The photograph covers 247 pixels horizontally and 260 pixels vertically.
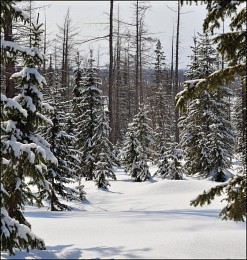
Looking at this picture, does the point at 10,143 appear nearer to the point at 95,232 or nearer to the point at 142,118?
the point at 95,232

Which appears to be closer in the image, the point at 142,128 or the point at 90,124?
the point at 90,124

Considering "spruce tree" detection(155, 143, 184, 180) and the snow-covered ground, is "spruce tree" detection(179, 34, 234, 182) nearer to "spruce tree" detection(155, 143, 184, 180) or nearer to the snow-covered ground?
"spruce tree" detection(155, 143, 184, 180)

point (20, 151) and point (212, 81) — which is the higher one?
point (212, 81)

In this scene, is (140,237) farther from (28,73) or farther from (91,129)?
(91,129)

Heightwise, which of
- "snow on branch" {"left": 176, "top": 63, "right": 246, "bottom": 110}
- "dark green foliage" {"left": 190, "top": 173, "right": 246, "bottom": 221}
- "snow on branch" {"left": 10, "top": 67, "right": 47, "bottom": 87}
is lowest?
"dark green foliage" {"left": 190, "top": 173, "right": 246, "bottom": 221}

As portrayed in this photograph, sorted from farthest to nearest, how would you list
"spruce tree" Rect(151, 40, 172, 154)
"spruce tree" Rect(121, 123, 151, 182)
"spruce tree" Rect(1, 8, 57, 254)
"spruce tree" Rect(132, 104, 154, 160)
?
"spruce tree" Rect(151, 40, 172, 154) → "spruce tree" Rect(132, 104, 154, 160) → "spruce tree" Rect(121, 123, 151, 182) → "spruce tree" Rect(1, 8, 57, 254)

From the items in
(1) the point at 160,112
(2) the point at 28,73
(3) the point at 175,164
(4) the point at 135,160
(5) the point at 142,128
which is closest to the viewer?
(2) the point at 28,73

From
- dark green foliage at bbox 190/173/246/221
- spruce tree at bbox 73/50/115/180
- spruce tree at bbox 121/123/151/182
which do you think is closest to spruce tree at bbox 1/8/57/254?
dark green foliage at bbox 190/173/246/221

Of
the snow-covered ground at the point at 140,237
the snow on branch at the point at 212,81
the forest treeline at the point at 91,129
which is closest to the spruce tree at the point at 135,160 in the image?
the forest treeline at the point at 91,129

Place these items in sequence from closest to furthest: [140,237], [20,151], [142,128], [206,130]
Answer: [20,151] < [140,237] < [206,130] < [142,128]

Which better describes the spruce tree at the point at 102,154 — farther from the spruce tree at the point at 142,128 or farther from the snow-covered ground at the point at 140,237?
the snow-covered ground at the point at 140,237

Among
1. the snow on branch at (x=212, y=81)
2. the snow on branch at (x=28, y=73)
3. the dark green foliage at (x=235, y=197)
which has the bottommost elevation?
the dark green foliage at (x=235, y=197)

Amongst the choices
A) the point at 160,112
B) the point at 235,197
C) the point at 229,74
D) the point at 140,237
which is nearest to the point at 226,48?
the point at 229,74

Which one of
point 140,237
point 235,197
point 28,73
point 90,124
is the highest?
point 28,73
